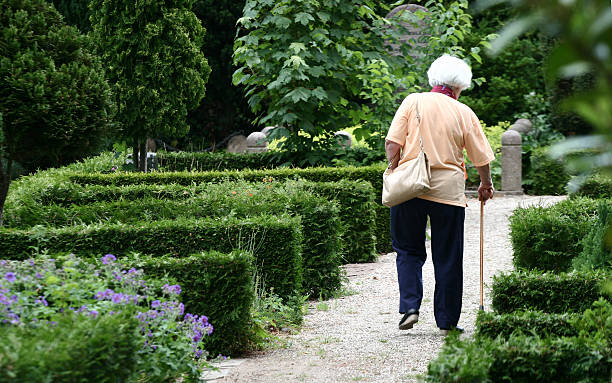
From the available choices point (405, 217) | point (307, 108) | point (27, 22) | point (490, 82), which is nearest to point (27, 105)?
point (27, 22)

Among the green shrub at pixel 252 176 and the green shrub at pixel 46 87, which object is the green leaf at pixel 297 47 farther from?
the green shrub at pixel 46 87

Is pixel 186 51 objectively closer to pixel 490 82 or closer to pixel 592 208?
pixel 592 208

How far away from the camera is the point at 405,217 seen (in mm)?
4645

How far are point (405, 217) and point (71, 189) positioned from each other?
3966mm

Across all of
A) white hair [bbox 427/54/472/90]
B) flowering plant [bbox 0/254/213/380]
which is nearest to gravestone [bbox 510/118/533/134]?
white hair [bbox 427/54/472/90]

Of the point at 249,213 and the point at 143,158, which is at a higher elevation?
the point at 143,158

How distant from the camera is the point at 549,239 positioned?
558 cm

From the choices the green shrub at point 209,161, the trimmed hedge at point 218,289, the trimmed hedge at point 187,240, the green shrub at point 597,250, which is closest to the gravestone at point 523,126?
the green shrub at point 209,161

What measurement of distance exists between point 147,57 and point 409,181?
7826 millimetres

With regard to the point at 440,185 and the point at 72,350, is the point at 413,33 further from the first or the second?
the point at 72,350

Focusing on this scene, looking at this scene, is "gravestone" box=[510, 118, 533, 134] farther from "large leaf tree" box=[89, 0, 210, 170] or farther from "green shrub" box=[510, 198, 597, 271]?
"green shrub" box=[510, 198, 597, 271]

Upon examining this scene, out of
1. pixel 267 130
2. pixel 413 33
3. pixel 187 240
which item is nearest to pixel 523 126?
pixel 413 33

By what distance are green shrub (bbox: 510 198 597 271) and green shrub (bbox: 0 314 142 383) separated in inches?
148

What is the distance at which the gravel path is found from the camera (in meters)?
3.93
